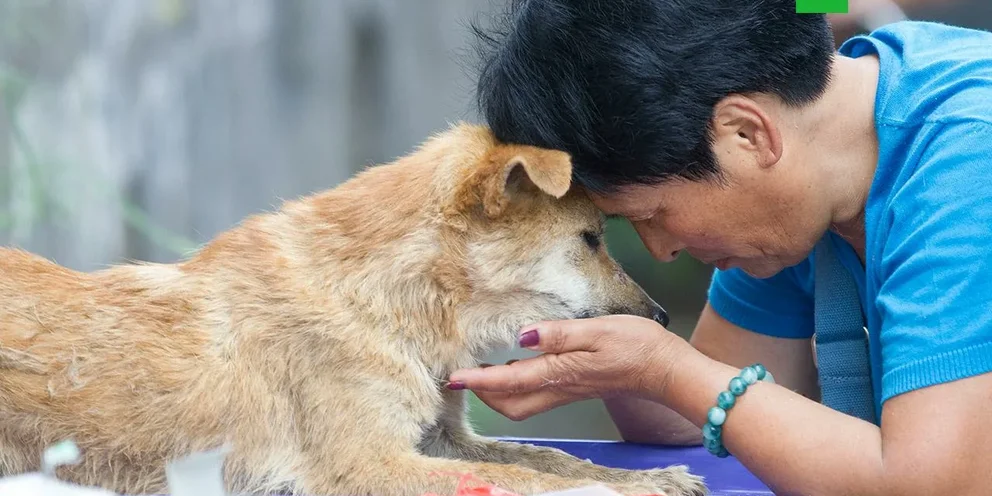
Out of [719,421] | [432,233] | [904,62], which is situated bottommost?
[719,421]

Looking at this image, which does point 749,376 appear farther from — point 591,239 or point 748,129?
point 591,239

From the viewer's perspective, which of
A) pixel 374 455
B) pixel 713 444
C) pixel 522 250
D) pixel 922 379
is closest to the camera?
pixel 922 379

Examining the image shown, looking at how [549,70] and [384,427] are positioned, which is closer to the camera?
[549,70]

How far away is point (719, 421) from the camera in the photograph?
5.40 ft

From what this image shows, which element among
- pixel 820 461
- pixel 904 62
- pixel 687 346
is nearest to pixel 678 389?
pixel 687 346

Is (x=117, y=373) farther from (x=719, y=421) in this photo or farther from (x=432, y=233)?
(x=719, y=421)

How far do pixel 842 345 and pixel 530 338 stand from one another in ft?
2.05

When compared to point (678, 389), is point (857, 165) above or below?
above

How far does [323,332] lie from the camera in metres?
1.87

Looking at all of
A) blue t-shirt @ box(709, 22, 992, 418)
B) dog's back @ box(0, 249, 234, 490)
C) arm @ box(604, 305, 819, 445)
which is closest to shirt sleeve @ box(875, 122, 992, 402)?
blue t-shirt @ box(709, 22, 992, 418)

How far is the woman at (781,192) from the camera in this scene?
146 centimetres

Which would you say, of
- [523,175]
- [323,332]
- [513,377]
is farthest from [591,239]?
[323,332]

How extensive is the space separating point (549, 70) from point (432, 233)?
0.43 meters

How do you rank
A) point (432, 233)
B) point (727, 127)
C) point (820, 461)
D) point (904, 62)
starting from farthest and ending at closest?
point (432, 233) → point (904, 62) → point (727, 127) → point (820, 461)
